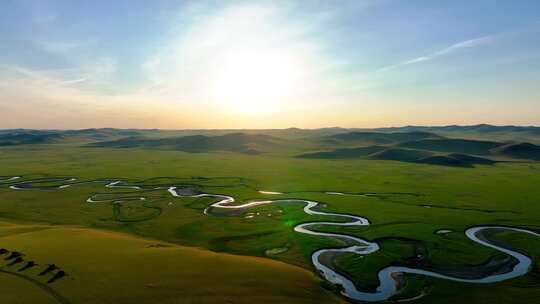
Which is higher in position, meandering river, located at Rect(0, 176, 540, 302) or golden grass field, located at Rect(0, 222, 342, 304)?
golden grass field, located at Rect(0, 222, 342, 304)

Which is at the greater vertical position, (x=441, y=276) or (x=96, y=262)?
(x=96, y=262)

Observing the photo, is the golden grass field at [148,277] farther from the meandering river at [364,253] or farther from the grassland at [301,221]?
the meandering river at [364,253]

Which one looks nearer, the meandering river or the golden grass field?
the golden grass field

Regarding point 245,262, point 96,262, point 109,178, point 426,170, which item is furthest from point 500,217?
point 109,178

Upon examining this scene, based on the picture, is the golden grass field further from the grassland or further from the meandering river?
the meandering river

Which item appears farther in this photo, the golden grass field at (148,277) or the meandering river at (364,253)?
the meandering river at (364,253)

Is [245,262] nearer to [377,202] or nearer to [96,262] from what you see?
[96,262]

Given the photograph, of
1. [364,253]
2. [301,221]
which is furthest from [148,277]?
[301,221]

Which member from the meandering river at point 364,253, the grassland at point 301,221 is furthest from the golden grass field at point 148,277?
the meandering river at point 364,253

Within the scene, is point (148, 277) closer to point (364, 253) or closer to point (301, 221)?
point (364, 253)

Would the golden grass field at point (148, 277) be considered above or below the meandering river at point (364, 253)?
above

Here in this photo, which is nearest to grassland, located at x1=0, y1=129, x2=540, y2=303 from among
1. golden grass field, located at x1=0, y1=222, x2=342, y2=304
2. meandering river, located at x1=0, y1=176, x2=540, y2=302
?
golden grass field, located at x1=0, y1=222, x2=342, y2=304
